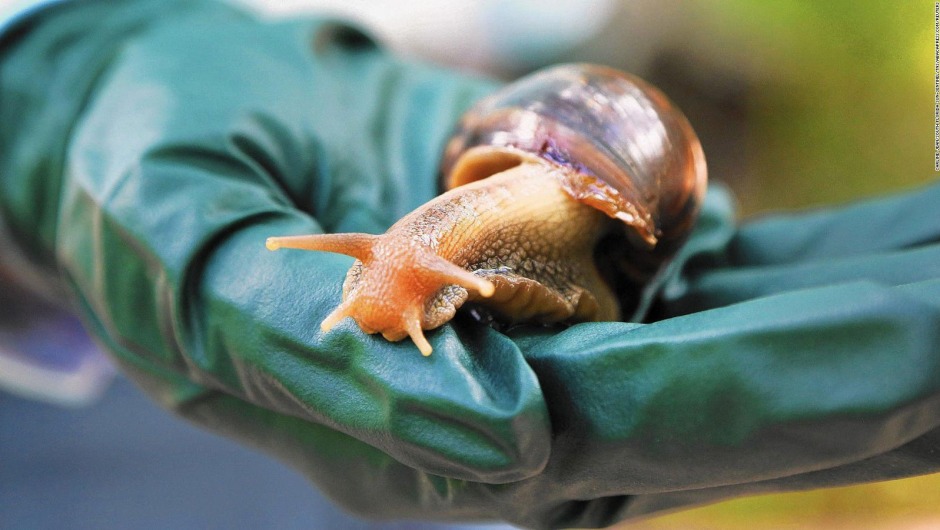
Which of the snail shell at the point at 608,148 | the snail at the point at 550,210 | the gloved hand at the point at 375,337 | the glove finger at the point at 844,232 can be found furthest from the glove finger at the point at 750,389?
the glove finger at the point at 844,232

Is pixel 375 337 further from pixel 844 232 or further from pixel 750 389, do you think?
Answer: pixel 844 232

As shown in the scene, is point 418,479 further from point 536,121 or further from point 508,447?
point 536,121

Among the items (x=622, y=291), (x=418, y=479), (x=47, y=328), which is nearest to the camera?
(x=418, y=479)

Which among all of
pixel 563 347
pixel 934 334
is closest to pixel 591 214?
pixel 563 347

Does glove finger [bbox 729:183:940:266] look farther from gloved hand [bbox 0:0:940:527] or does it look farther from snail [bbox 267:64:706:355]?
snail [bbox 267:64:706:355]

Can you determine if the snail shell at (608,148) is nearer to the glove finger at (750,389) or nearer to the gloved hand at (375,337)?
the gloved hand at (375,337)

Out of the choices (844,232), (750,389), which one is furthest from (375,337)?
(844,232)
